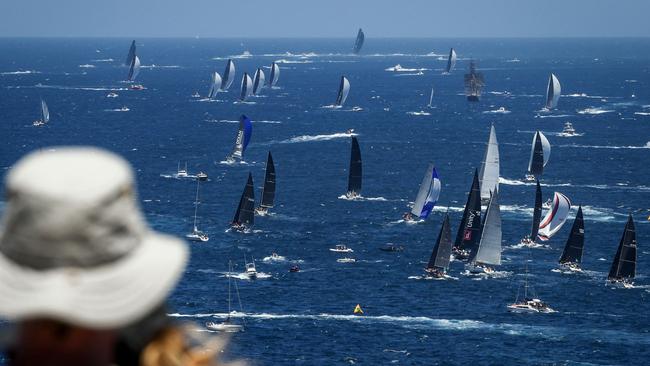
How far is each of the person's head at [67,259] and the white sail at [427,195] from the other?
13961 centimetres

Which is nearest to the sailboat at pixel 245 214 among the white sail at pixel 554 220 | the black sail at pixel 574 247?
the white sail at pixel 554 220

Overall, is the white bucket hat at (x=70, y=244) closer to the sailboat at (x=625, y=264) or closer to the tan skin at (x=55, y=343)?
the tan skin at (x=55, y=343)

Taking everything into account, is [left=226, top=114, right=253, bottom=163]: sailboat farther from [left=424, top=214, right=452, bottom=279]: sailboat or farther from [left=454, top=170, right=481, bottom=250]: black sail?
[left=424, top=214, right=452, bottom=279]: sailboat

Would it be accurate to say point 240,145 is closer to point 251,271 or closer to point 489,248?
point 489,248

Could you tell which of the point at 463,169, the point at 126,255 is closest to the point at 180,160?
the point at 463,169

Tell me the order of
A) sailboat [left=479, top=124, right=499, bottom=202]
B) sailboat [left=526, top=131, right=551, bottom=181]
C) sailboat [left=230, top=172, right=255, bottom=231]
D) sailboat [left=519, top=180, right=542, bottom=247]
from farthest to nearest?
sailboat [left=526, top=131, right=551, bottom=181] → sailboat [left=479, top=124, right=499, bottom=202] → sailboat [left=230, top=172, right=255, bottom=231] → sailboat [left=519, top=180, right=542, bottom=247]

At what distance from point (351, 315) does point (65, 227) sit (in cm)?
9639

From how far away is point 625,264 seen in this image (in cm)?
11238

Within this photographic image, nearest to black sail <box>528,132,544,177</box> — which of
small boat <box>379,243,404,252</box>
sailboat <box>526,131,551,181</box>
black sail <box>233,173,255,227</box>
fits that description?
sailboat <box>526,131,551,181</box>

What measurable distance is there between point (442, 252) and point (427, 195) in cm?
2998

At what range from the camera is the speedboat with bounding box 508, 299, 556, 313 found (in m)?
101

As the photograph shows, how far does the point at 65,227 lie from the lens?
3578mm

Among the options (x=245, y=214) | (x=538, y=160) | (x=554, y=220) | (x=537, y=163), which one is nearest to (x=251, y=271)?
(x=245, y=214)

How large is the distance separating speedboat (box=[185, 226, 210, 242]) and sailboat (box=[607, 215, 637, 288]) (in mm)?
40949
